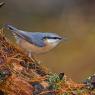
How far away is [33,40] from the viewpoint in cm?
541

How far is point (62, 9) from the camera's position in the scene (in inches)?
492

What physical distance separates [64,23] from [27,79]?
742cm

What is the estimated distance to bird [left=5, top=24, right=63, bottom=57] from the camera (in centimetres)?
532

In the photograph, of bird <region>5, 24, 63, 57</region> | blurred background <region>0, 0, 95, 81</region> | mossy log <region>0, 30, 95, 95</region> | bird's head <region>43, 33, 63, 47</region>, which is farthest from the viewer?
blurred background <region>0, 0, 95, 81</region>

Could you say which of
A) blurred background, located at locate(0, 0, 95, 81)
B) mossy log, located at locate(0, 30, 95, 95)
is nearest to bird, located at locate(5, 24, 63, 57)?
mossy log, located at locate(0, 30, 95, 95)

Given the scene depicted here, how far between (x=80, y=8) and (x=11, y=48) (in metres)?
7.84

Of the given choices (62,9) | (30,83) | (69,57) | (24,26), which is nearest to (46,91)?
(30,83)

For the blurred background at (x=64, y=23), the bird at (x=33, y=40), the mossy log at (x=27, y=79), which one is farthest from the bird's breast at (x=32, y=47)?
the blurred background at (x=64, y=23)

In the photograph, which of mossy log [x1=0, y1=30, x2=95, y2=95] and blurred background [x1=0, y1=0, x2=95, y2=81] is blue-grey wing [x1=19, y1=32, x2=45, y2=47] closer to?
mossy log [x1=0, y1=30, x2=95, y2=95]

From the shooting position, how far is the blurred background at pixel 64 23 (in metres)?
10.4

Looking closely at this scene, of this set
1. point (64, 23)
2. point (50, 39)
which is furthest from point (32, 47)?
point (64, 23)

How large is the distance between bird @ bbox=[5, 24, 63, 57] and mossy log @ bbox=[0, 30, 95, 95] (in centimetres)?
24

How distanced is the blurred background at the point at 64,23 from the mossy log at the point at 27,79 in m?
4.90

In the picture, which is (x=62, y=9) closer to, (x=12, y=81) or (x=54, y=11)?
(x=54, y=11)
